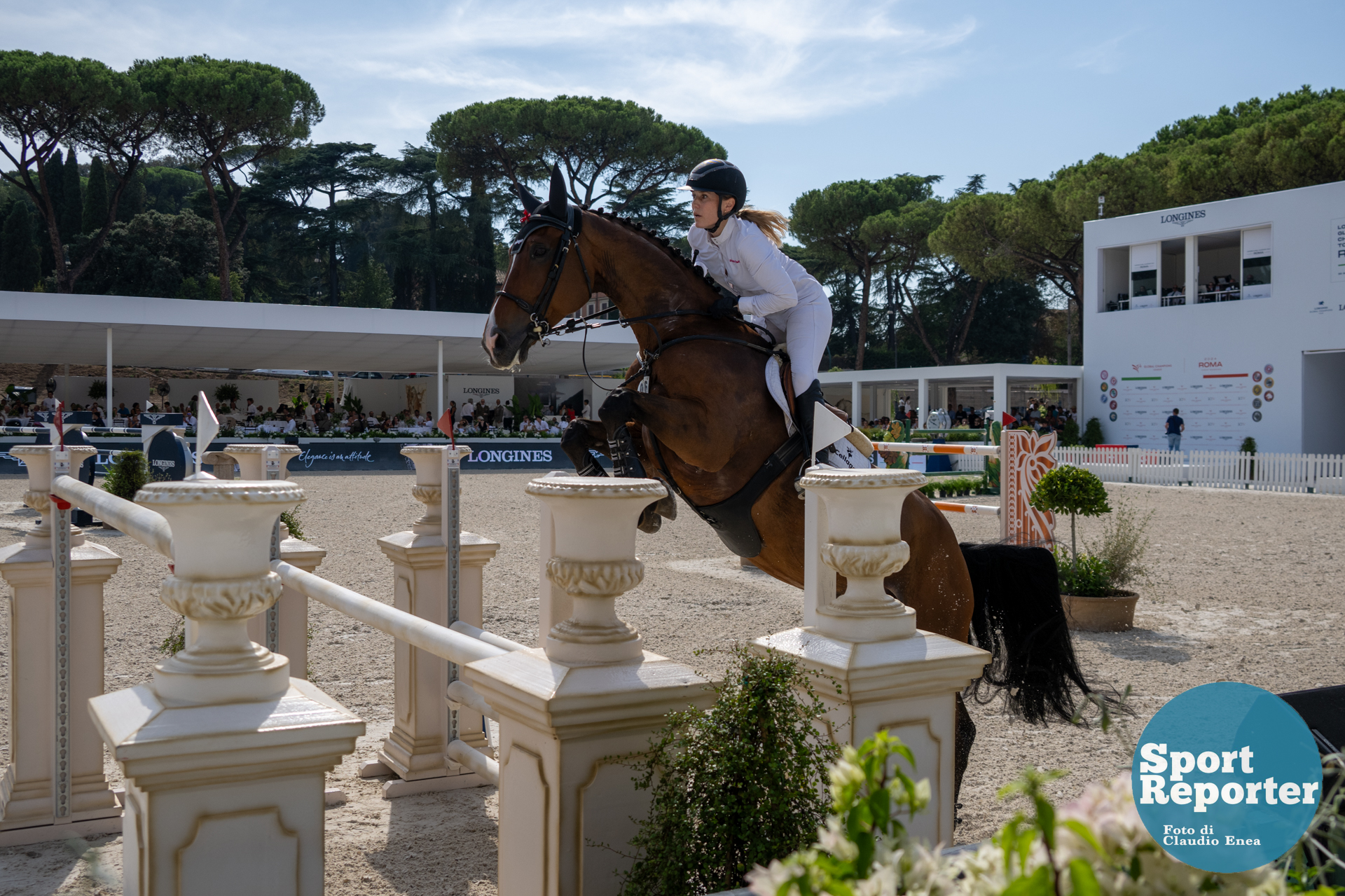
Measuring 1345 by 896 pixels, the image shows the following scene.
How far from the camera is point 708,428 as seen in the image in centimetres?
299

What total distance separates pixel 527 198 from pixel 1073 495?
16.4 ft

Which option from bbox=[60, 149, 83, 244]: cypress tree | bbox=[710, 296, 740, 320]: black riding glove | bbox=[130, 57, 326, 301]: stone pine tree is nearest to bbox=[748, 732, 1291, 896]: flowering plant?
bbox=[710, 296, 740, 320]: black riding glove

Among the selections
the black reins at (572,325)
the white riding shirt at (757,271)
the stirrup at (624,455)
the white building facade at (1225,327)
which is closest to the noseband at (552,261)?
the black reins at (572,325)

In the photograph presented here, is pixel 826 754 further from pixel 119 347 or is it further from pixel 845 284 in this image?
pixel 845 284

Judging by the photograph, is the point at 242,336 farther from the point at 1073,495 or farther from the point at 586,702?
the point at 586,702

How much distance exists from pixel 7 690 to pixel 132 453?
22.4 feet

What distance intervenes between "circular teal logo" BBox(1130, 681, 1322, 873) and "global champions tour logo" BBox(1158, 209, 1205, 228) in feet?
86.9

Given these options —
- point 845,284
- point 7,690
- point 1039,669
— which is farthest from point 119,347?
point 845,284

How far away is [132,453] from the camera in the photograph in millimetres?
10797

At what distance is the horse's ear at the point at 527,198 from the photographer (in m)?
3.48

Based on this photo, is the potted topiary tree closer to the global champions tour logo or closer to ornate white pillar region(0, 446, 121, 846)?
ornate white pillar region(0, 446, 121, 846)

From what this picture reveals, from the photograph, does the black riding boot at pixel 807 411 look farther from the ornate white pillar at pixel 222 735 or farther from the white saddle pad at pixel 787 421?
the ornate white pillar at pixel 222 735

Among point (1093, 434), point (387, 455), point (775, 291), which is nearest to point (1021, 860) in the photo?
point (775, 291)

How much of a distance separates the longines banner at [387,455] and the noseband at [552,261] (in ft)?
47.6
